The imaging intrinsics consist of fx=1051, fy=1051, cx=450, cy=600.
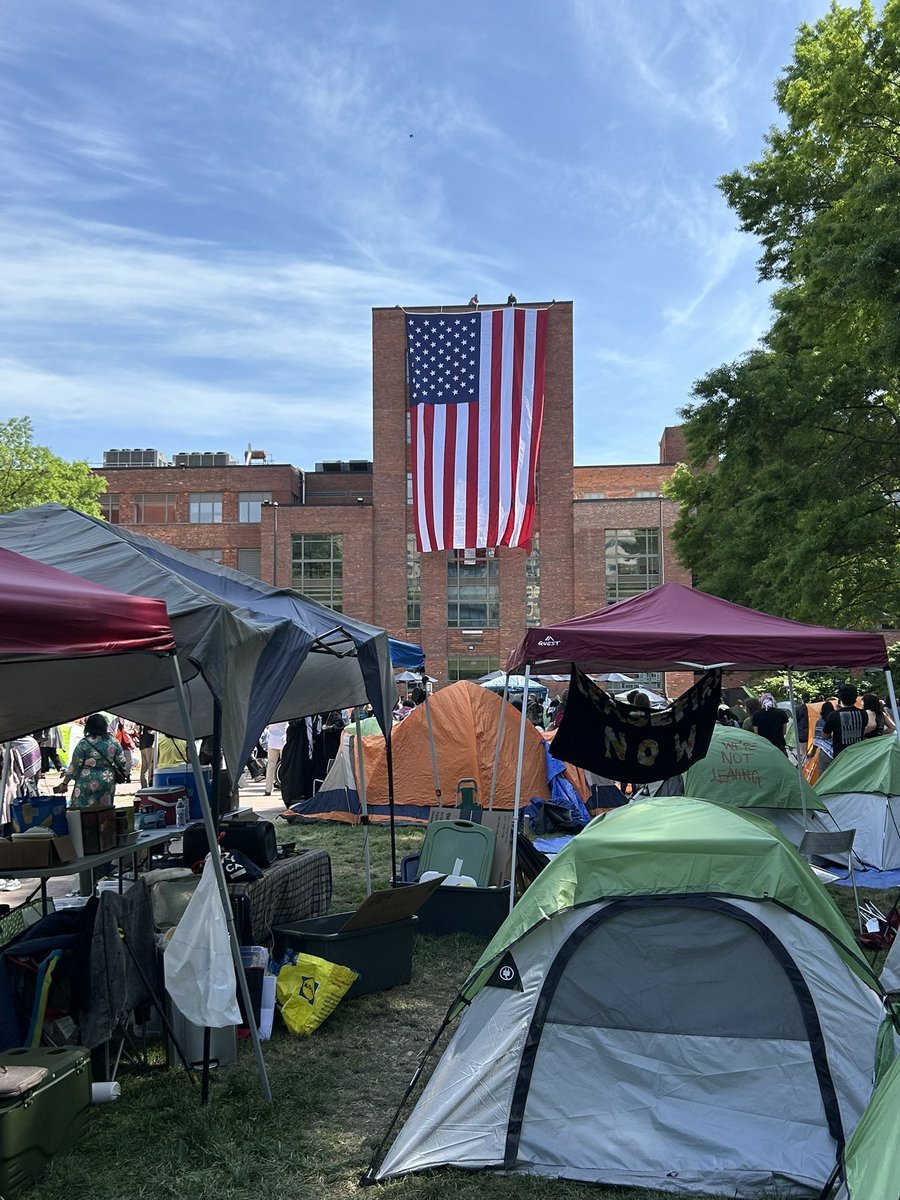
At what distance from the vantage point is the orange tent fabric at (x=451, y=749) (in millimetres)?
14906

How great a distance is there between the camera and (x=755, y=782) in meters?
11.0

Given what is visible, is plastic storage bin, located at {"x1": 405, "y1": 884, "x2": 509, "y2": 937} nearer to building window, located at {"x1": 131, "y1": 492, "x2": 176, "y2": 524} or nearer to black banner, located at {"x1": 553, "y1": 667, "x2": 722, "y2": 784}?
black banner, located at {"x1": 553, "y1": 667, "x2": 722, "y2": 784}

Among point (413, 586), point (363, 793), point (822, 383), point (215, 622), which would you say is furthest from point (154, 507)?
point (215, 622)

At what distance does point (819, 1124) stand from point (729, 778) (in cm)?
702

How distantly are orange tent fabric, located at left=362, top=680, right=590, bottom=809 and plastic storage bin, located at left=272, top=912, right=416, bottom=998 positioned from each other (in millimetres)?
7789

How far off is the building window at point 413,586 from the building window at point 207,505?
12.2 meters

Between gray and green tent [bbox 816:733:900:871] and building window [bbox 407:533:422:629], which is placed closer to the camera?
gray and green tent [bbox 816:733:900:871]

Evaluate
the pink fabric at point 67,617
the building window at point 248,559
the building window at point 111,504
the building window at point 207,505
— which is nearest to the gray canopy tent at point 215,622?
the pink fabric at point 67,617

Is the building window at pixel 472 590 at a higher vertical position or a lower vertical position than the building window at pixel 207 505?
lower

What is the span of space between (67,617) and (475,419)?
2652 centimetres

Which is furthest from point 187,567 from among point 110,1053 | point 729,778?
point 729,778

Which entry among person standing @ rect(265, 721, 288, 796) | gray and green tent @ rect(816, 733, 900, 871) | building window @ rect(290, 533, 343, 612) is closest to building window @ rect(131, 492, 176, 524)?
building window @ rect(290, 533, 343, 612)

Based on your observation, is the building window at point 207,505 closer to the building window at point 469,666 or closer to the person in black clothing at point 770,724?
the building window at point 469,666

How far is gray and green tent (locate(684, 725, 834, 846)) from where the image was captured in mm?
10758
